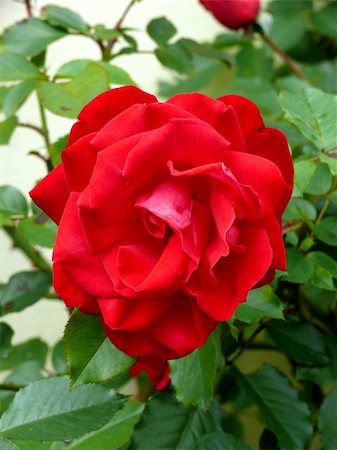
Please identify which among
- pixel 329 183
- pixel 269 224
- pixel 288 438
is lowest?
pixel 288 438

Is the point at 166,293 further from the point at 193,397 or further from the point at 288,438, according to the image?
the point at 288,438

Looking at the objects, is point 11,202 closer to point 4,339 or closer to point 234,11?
point 4,339

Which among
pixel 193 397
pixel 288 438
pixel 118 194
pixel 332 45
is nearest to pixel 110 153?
pixel 118 194

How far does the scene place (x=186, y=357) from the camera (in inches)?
19.2

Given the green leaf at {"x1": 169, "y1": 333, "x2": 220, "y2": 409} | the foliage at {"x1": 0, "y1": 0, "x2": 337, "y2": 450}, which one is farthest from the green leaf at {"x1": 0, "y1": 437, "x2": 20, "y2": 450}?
the green leaf at {"x1": 169, "y1": 333, "x2": 220, "y2": 409}

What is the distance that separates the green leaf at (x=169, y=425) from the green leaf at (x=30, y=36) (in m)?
0.30

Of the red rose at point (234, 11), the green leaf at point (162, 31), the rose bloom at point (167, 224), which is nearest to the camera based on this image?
the rose bloom at point (167, 224)

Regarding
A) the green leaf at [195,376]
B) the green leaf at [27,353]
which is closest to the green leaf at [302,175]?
the green leaf at [195,376]

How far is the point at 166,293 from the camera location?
35 cm

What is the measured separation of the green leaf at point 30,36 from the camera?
0.62 m

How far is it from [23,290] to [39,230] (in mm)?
94

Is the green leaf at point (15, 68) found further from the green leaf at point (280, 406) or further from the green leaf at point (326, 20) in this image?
the green leaf at point (326, 20)

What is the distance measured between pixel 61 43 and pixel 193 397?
0.75 meters

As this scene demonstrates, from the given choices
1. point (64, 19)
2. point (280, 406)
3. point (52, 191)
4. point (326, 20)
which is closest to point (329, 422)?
point (280, 406)
